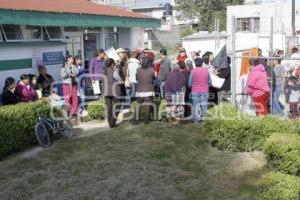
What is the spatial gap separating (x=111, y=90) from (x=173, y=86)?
152 centimetres

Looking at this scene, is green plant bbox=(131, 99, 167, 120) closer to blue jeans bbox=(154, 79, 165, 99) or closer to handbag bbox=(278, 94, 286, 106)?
blue jeans bbox=(154, 79, 165, 99)

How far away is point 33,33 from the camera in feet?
44.8

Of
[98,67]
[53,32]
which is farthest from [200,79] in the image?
[53,32]

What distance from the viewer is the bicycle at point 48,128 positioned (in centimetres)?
980

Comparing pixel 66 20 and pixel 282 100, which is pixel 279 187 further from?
pixel 66 20

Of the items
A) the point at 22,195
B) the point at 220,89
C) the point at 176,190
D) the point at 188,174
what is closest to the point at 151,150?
the point at 188,174

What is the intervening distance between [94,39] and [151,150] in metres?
8.62

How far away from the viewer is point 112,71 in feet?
36.8

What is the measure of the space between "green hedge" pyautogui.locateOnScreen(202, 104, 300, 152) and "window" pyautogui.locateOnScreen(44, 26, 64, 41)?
686 centimetres

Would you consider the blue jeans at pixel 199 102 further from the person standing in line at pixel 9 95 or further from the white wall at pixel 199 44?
the white wall at pixel 199 44

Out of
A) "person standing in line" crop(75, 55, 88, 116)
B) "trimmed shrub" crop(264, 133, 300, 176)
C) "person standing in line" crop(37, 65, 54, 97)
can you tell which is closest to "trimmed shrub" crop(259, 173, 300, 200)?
"trimmed shrub" crop(264, 133, 300, 176)

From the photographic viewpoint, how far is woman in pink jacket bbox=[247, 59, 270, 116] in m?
10.5

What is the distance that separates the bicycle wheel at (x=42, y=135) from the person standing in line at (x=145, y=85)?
2618 mm

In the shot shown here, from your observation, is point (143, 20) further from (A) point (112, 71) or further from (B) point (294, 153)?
(B) point (294, 153)
